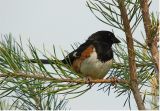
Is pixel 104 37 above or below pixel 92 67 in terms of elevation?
above

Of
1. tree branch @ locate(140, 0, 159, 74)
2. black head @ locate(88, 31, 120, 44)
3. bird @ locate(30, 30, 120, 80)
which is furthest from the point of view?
black head @ locate(88, 31, 120, 44)

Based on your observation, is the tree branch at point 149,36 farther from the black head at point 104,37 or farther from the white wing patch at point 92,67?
the black head at point 104,37

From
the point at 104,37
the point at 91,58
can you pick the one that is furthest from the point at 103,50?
the point at 104,37

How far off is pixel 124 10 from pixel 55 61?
320 millimetres

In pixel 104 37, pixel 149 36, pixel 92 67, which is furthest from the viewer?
pixel 104 37

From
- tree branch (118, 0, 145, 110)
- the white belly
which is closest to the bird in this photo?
the white belly

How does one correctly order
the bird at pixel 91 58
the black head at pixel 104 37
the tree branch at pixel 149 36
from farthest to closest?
the black head at pixel 104 37 < the bird at pixel 91 58 < the tree branch at pixel 149 36

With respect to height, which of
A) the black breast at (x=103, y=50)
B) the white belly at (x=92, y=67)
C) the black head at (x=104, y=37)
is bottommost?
the white belly at (x=92, y=67)

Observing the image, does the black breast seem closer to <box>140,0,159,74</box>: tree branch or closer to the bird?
the bird

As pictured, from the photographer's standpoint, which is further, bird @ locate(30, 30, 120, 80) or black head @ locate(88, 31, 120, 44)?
black head @ locate(88, 31, 120, 44)

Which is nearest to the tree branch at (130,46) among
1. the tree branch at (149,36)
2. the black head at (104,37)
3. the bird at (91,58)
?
the tree branch at (149,36)

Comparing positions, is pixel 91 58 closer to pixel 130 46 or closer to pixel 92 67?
pixel 92 67

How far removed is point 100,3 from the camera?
1489mm

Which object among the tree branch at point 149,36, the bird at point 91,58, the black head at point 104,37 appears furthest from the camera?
the black head at point 104,37
